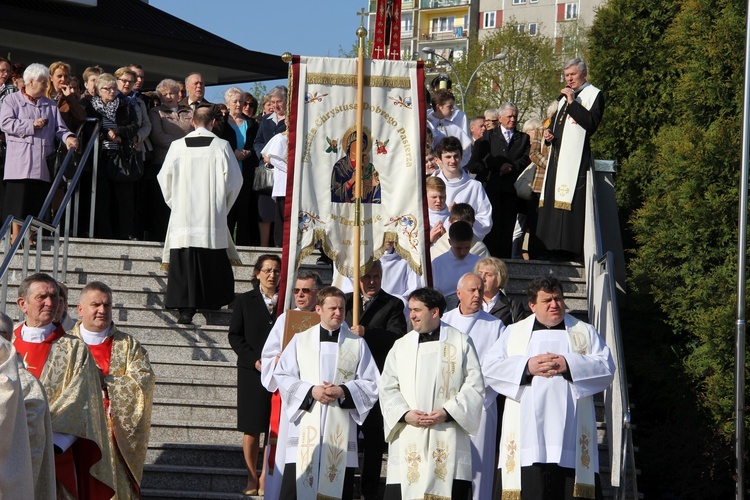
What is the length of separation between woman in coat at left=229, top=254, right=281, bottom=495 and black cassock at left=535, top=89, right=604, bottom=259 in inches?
154

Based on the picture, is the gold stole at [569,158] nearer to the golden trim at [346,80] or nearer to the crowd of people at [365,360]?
the crowd of people at [365,360]

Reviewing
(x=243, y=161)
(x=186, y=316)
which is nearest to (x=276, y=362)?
(x=186, y=316)

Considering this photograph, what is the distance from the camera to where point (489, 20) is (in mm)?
83188

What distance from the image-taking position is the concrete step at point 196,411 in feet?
36.2

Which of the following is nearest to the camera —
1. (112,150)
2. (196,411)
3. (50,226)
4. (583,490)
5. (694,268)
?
(583,490)

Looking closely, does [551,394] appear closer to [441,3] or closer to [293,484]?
[293,484]

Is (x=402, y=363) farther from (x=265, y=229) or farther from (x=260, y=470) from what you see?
(x=265, y=229)

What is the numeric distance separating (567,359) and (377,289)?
6.11 ft

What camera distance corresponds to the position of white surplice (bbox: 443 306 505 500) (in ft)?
31.6

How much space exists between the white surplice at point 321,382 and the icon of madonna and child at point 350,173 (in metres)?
1.26

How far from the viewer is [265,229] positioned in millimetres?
14445

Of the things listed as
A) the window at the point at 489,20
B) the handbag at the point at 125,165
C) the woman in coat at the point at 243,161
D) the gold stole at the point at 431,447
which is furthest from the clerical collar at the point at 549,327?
the window at the point at 489,20

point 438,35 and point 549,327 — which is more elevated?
point 438,35

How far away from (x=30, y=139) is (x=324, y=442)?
5.45 metres
